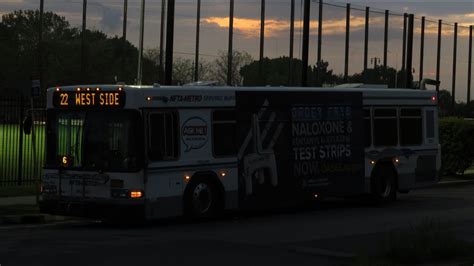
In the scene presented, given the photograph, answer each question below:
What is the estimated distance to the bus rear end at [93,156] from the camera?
12688 mm

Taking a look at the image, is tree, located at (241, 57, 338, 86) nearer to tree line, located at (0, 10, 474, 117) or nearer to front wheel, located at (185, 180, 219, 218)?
tree line, located at (0, 10, 474, 117)

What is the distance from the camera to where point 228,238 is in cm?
1179

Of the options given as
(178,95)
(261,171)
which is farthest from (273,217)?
(178,95)

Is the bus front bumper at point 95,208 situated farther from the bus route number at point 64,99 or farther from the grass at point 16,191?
the grass at point 16,191

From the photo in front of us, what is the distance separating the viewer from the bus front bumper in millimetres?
12594

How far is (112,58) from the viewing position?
63.2 meters

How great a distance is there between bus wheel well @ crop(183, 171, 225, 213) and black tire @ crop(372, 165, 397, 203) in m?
5.08

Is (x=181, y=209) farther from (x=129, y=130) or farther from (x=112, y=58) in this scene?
(x=112, y=58)

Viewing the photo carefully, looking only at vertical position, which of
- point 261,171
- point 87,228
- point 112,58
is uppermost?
point 112,58

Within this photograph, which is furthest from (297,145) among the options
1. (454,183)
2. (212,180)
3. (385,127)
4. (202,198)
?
(454,183)

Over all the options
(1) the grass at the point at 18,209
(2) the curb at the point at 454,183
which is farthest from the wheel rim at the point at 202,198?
(2) the curb at the point at 454,183

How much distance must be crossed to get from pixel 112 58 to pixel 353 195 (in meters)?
48.4

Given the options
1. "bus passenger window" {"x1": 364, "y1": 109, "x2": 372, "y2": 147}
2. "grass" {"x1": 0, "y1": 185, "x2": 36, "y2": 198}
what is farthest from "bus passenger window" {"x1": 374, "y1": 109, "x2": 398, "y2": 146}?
"grass" {"x1": 0, "y1": 185, "x2": 36, "y2": 198}

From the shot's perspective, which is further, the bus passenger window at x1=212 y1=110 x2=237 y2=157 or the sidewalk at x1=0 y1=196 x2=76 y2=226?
the bus passenger window at x1=212 y1=110 x2=237 y2=157
